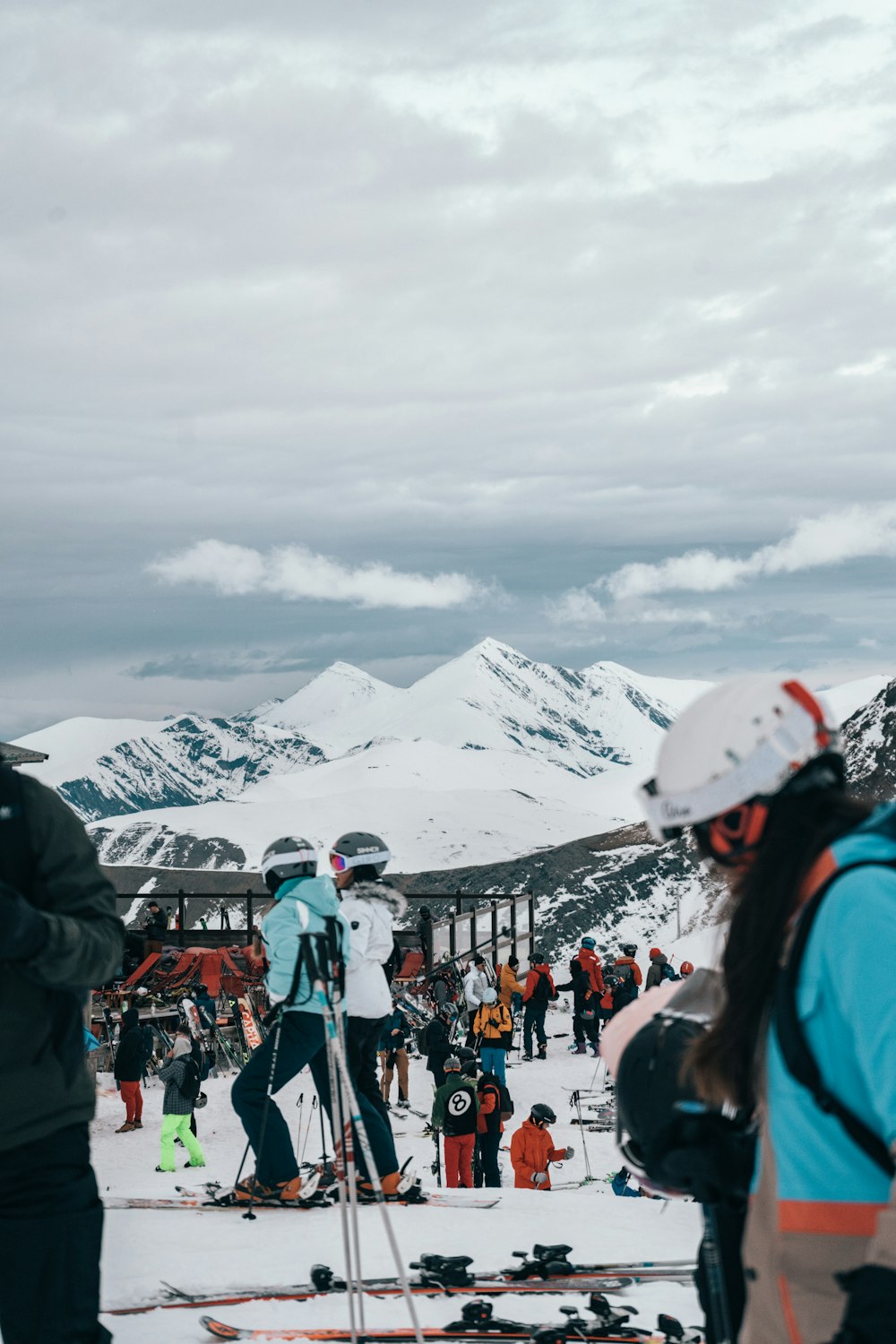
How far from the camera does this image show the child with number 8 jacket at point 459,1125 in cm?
1062

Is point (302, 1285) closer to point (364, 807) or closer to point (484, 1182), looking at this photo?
point (484, 1182)

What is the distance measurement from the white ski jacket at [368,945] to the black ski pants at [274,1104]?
0.30 metres

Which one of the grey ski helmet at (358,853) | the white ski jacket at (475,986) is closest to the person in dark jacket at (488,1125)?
the grey ski helmet at (358,853)

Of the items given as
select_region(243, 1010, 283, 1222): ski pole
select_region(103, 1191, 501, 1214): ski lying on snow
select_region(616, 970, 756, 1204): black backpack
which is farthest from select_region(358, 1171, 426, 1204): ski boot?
select_region(616, 970, 756, 1204): black backpack

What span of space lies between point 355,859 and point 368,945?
50cm

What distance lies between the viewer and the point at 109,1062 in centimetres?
1992

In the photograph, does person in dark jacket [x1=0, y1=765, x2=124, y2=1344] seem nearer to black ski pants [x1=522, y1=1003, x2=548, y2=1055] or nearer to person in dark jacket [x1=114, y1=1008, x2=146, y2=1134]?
person in dark jacket [x1=114, y1=1008, x2=146, y2=1134]

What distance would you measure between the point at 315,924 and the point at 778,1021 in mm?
4756

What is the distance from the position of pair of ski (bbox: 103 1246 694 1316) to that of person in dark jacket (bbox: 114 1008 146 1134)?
33.1 ft

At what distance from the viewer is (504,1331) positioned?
192 inches

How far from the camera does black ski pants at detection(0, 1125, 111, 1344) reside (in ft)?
9.67

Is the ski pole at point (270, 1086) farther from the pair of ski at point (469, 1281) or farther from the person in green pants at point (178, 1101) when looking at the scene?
the person in green pants at point (178, 1101)

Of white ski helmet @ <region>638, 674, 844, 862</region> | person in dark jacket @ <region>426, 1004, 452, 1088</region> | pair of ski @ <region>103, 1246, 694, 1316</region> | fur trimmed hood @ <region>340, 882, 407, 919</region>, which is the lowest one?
person in dark jacket @ <region>426, 1004, 452, 1088</region>

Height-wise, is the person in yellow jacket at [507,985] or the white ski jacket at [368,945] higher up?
the white ski jacket at [368,945]
